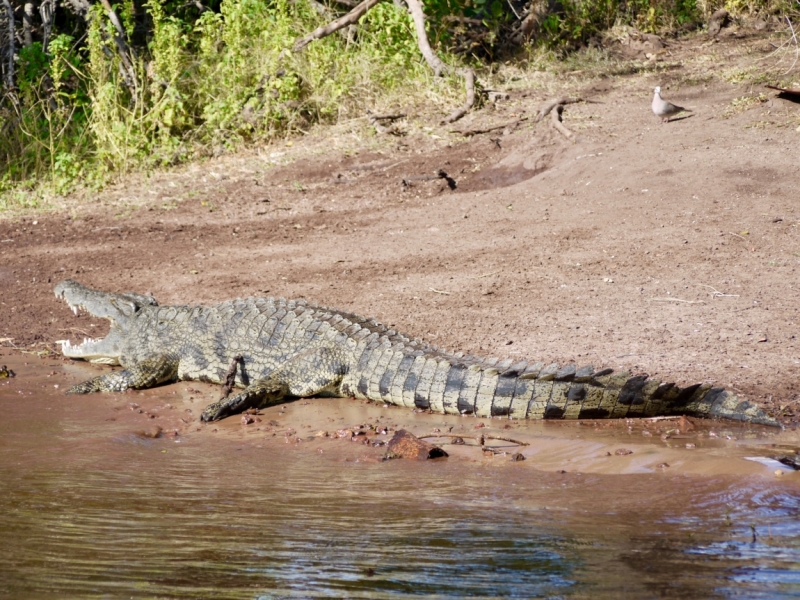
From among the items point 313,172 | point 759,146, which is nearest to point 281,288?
point 313,172

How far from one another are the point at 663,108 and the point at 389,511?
7.60 metres

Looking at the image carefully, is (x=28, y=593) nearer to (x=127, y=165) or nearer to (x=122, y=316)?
(x=122, y=316)

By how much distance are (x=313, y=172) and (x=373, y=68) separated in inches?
86.6

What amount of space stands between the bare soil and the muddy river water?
110 centimetres

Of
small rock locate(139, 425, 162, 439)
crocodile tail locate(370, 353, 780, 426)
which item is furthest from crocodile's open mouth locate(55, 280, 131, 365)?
crocodile tail locate(370, 353, 780, 426)

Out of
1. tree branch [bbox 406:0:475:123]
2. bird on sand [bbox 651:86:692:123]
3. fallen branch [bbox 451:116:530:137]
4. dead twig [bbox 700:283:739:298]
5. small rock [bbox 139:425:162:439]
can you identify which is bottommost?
small rock [bbox 139:425:162:439]

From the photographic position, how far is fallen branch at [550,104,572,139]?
1017cm

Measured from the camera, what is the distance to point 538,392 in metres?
4.89

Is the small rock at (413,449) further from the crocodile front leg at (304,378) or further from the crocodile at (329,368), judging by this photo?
the crocodile front leg at (304,378)

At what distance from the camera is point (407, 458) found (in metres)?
4.40

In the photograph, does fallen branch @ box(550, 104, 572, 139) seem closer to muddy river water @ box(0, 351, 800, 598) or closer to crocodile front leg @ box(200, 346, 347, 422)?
crocodile front leg @ box(200, 346, 347, 422)

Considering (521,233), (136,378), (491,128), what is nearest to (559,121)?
(491,128)

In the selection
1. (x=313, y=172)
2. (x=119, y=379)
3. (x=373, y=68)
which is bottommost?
(x=119, y=379)

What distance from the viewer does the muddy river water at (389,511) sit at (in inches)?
118
